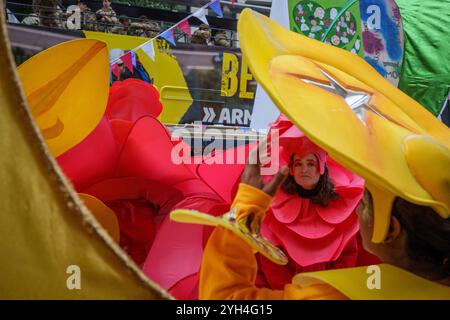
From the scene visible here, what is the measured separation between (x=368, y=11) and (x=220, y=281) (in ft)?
6.77

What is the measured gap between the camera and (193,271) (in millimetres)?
1596

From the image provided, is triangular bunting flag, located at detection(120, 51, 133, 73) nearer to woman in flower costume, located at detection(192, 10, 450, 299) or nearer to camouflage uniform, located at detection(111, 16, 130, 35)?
camouflage uniform, located at detection(111, 16, 130, 35)

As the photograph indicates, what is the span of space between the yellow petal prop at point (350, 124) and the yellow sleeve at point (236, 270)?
0.20m

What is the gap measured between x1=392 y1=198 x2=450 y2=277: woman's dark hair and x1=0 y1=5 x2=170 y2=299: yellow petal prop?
0.56m

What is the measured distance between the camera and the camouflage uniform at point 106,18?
5.73 m

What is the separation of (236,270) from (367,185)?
0.99 feet

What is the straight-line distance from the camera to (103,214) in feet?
5.66

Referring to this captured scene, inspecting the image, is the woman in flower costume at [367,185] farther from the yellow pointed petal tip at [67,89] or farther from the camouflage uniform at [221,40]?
the camouflage uniform at [221,40]

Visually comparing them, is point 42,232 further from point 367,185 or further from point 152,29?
point 152,29

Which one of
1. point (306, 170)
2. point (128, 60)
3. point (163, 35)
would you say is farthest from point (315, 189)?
point (163, 35)

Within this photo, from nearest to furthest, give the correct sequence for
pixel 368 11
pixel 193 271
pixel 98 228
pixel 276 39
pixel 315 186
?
1. pixel 98 228
2. pixel 276 39
3. pixel 193 271
4. pixel 315 186
5. pixel 368 11
